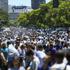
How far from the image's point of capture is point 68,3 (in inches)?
3661

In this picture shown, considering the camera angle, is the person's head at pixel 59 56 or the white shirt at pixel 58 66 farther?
the white shirt at pixel 58 66

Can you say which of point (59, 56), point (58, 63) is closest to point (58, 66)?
point (58, 63)

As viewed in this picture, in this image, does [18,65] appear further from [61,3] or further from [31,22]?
[31,22]

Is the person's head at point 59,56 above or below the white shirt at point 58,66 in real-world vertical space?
above

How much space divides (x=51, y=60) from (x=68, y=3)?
84.9 m

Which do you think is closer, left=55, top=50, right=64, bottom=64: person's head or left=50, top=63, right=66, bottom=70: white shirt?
left=55, top=50, right=64, bottom=64: person's head

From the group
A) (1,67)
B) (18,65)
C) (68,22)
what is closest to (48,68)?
(18,65)

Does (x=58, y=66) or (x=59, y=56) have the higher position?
(x=59, y=56)

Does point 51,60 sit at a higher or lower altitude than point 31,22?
higher

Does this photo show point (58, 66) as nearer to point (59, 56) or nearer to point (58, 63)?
point (58, 63)

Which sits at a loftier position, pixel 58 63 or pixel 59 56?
pixel 59 56

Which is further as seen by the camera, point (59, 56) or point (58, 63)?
point (58, 63)

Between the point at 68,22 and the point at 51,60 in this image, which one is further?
the point at 68,22

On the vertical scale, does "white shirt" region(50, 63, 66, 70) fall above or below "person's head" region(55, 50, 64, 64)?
below
